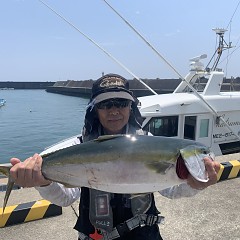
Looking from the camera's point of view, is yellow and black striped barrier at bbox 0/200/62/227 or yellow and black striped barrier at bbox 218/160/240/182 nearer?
yellow and black striped barrier at bbox 0/200/62/227

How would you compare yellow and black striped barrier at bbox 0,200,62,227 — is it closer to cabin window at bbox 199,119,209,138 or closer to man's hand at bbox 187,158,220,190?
man's hand at bbox 187,158,220,190

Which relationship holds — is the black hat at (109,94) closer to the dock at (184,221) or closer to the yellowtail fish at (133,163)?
the yellowtail fish at (133,163)

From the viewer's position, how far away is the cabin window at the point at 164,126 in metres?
9.09

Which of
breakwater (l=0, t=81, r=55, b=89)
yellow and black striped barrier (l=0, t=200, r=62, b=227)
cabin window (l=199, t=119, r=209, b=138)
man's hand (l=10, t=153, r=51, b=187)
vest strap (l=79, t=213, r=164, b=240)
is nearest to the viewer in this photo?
man's hand (l=10, t=153, r=51, b=187)

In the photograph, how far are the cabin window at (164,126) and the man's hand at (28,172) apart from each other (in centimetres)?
742

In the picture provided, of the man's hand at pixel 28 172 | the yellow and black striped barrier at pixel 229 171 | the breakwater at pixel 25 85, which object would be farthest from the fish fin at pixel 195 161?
the breakwater at pixel 25 85

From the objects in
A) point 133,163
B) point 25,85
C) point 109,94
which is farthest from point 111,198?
point 25,85

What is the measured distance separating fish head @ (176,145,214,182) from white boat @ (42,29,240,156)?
6.90 meters

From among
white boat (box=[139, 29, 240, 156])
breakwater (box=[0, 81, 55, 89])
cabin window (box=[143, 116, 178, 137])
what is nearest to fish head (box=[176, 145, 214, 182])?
white boat (box=[139, 29, 240, 156])

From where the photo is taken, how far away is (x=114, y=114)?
1934 mm

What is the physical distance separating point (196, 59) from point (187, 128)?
293cm

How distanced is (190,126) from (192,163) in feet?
27.7

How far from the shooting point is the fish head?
4.92ft

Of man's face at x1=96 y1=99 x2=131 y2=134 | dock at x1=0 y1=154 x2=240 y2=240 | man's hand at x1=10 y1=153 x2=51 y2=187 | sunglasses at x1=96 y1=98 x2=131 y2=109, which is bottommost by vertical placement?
dock at x1=0 y1=154 x2=240 y2=240
